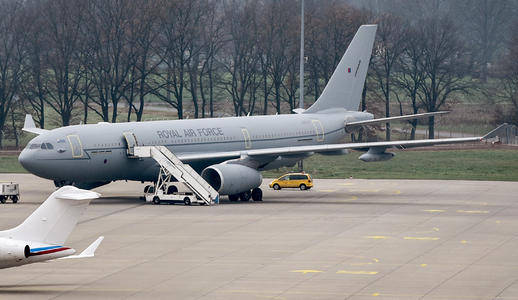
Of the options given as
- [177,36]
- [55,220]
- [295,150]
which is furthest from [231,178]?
[177,36]

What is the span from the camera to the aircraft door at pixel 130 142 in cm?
5388

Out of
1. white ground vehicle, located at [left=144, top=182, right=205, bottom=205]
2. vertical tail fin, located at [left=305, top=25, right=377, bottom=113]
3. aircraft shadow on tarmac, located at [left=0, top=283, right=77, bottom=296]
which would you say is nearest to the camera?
aircraft shadow on tarmac, located at [left=0, top=283, right=77, bottom=296]

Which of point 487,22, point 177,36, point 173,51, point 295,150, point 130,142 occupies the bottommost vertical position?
point 295,150

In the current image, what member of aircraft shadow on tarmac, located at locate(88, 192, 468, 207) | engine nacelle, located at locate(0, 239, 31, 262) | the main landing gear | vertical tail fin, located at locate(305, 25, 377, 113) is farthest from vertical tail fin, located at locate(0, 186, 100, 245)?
vertical tail fin, located at locate(305, 25, 377, 113)

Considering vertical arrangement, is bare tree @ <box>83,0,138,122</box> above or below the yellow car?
above

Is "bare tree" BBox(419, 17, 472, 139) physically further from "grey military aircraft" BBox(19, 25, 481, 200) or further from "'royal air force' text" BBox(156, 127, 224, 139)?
"'royal air force' text" BBox(156, 127, 224, 139)

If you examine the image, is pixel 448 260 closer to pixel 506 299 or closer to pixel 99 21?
pixel 506 299

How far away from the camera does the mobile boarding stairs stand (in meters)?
53.5

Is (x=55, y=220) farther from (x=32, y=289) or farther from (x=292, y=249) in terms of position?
(x=292, y=249)

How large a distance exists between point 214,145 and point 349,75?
13.5 m

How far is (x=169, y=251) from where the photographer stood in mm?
38312

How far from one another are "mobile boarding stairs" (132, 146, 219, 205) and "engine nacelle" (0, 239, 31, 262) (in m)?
25.3

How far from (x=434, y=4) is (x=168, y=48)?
104370 millimetres

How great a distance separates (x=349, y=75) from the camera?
67.5 meters
